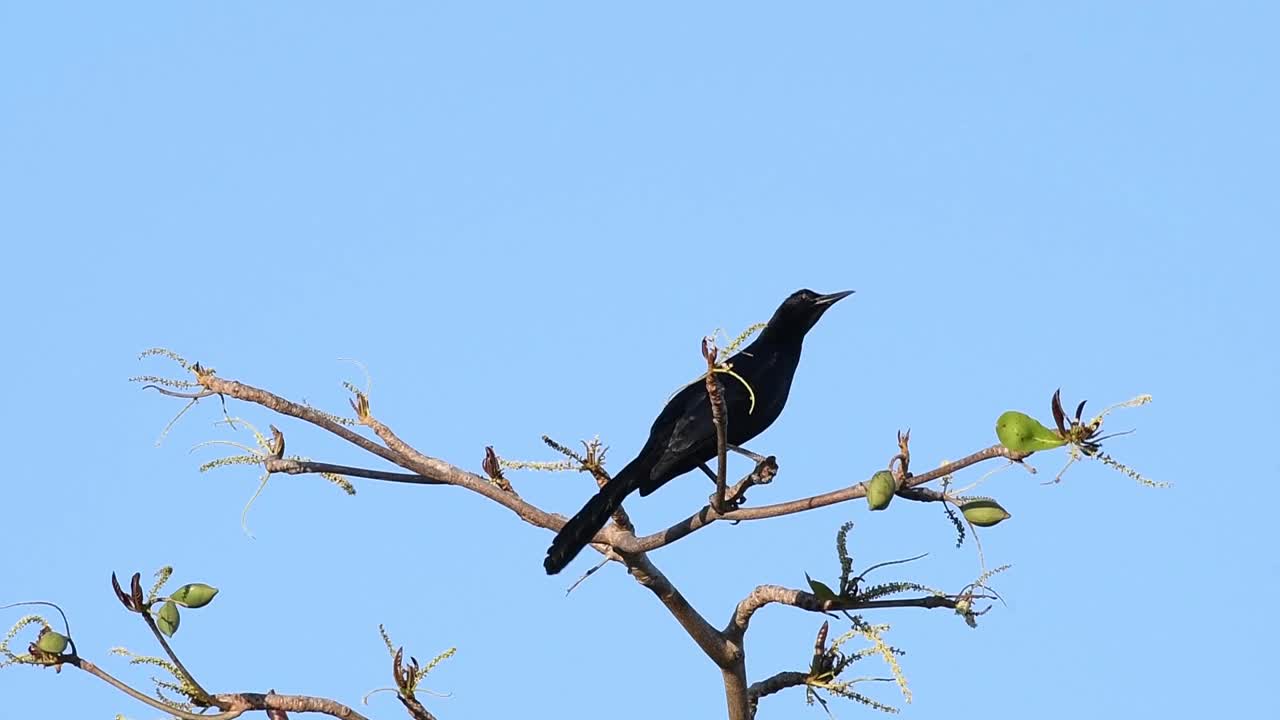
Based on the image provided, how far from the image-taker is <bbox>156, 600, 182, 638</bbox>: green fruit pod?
4.66 m

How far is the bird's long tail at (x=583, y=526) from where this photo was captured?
532 centimetres

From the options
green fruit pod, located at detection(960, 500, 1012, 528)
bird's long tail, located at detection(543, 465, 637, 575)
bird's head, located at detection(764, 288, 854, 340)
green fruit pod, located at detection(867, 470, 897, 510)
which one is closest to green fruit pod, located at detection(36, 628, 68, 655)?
bird's long tail, located at detection(543, 465, 637, 575)

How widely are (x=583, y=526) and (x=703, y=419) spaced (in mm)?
961

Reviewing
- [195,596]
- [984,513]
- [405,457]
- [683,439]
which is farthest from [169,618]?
[984,513]

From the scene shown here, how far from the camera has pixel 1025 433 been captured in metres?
3.87

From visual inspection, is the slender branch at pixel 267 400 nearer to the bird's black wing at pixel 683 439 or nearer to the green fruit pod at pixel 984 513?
the bird's black wing at pixel 683 439

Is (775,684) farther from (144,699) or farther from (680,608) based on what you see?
(144,699)

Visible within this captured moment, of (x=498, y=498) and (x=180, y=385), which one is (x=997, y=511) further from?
(x=180, y=385)

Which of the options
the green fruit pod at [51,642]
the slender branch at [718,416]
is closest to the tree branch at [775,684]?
the slender branch at [718,416]

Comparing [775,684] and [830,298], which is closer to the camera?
[775,684]

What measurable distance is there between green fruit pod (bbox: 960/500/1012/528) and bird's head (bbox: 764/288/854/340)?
3.20 meters

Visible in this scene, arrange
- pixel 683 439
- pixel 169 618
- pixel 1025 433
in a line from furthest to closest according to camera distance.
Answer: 1. pixel 683 439
2. pixel 169 618
3. pixel 1025 433

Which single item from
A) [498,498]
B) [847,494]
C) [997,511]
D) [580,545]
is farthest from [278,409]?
[997,511]

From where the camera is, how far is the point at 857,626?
4574 mm
